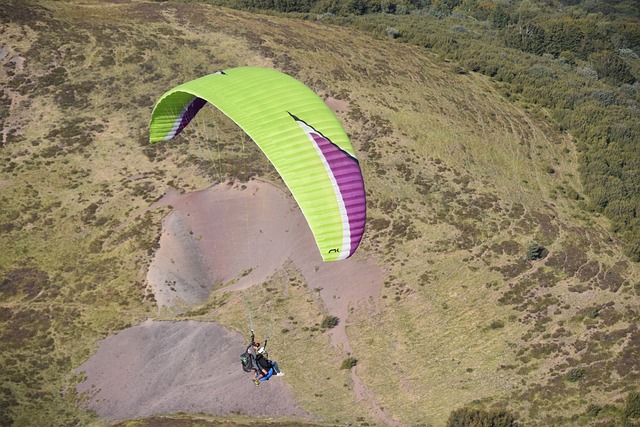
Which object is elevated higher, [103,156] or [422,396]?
[103,156]

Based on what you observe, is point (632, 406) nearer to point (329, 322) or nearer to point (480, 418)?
point (480, 418)

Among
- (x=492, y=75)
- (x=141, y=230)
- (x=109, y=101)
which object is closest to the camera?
(x=141, y=230)

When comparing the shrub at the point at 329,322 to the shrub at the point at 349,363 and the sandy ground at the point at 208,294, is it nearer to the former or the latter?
the sandy ground at the point at 208,294

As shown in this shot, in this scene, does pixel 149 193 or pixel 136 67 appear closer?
pixel 149 193

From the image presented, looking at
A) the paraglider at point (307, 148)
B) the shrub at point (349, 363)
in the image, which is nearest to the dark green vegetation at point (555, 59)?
the shrub at point (349, 363)

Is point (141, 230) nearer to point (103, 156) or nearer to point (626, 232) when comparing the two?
point (103, 156)

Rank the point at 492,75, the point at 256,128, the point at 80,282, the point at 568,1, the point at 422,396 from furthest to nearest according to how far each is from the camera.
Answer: the point at 568,1
the point at 492,75
the point at 80,282
the point at 422,396
the point at 256,128

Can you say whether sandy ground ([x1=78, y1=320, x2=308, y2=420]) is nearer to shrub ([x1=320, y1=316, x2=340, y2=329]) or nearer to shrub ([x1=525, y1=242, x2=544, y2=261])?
shrub ([x1=320, y1=316, x2=340, y2=329])

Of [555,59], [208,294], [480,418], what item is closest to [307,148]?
[480,418]

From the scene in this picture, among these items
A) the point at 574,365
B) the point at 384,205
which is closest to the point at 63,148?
the point at 384,205
